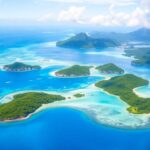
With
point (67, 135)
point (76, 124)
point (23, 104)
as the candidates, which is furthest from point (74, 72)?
point (67, 135)

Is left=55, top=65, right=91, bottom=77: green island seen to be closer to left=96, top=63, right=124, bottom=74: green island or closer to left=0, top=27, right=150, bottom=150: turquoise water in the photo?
left=96, top=63, right=124, bottom=74: green island

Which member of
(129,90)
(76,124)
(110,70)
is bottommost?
(76,124)

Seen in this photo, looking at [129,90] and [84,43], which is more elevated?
[84,43]

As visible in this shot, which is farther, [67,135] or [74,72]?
[74,72]

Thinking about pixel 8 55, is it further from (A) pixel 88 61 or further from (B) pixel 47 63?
(A) pixel 88 61

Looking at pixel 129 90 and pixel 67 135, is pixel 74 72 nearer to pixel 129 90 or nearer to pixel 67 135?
pixel 129 90

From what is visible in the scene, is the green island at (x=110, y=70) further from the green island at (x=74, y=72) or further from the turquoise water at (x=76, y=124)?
the turquoise water at (x=76, y=124)

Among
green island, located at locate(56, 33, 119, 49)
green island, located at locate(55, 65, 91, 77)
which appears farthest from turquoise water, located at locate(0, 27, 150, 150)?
green island, located at locate(56, 33, 119, 49)
